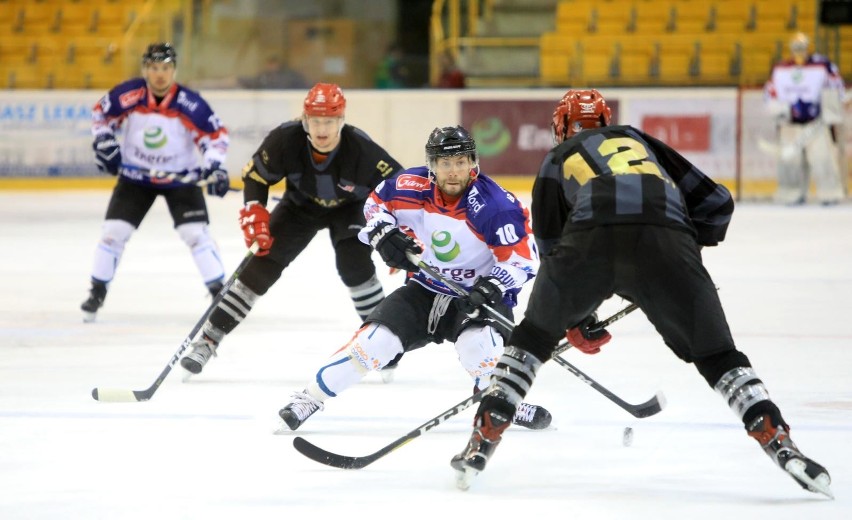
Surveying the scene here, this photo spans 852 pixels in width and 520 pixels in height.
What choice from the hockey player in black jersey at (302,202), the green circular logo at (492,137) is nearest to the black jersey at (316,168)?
the hockey player in black jersey at (302,202)

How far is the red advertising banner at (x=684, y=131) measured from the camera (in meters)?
12.0

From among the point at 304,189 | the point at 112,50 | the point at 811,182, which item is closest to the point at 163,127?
the point at 304,189

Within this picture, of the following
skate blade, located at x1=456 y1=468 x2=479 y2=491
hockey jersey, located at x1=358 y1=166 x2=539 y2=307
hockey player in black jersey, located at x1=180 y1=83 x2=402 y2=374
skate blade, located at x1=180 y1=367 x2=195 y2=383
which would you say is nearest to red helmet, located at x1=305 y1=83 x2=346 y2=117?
hockey player in black jersey, located at x1=180 y1=83 x2=402 y2=374

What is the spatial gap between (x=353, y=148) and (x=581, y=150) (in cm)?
167

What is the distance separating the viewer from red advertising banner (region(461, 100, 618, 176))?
1231cm

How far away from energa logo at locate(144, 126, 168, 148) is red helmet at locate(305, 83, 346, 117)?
1.88 m

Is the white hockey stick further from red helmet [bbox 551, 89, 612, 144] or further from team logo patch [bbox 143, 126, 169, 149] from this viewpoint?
red helmet [bbox 551, 89, 612, 144]

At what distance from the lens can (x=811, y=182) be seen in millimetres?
12266

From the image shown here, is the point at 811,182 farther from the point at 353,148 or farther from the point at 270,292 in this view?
the point at 353,148

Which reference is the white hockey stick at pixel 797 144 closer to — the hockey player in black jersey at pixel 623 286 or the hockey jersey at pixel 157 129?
the hockey jersey at pixel 157 129

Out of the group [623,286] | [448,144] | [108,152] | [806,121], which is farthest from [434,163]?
[806,121]

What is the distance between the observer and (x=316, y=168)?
4.73 meters

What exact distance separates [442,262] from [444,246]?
0.05 meters

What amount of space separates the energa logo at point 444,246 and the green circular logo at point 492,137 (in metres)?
8.61
